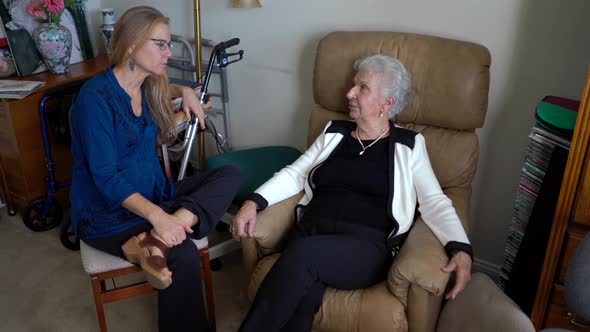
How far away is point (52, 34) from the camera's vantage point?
8.56 ft

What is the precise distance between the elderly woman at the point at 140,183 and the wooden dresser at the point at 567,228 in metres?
1.06

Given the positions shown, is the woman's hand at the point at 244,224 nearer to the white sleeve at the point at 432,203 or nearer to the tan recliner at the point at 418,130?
the tan recliner at the point at 418,130

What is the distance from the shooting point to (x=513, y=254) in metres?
1.81

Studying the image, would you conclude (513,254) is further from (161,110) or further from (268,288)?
(161,110)

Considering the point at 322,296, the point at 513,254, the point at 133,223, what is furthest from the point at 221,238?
the point at 513,254

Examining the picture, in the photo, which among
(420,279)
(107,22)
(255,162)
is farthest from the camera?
(107,22)

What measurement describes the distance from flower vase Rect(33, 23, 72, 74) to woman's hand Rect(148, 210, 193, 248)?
5.00 feet

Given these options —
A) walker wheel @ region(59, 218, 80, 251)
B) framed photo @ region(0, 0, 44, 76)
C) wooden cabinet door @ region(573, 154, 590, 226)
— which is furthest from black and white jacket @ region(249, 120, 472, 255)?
framed photo @ region(0, 0, 44, 76)

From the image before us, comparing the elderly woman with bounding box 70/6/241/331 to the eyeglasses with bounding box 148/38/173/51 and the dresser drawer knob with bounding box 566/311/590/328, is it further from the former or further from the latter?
the dresser drawer knob with bounding box 566/311/590/328

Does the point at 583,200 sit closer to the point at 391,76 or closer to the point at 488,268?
the point at 391,76

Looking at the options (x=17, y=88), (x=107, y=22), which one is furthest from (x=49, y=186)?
(x=107, y=22)

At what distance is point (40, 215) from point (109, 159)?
1364mm

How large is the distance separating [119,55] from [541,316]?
1.57 m

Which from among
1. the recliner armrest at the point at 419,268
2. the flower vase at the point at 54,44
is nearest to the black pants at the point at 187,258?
the recliner armrest at the point at 419,268
